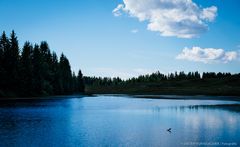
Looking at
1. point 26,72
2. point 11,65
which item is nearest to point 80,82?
point 26,72

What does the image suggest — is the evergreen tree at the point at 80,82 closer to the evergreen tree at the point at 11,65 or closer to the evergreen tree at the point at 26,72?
the evergreen tree at the point at 26,72

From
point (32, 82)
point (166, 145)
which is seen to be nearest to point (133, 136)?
point (166, 145)

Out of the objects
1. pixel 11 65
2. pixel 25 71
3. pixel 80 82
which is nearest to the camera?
pixel 11 65

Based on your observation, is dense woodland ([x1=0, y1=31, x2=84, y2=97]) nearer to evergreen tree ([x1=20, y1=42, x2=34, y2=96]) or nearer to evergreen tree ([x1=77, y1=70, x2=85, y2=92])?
evergreen tree ([x1=20, y1=42, x2=34, y2=96])

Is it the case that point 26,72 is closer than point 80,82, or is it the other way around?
point 26,72

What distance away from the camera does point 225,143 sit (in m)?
23.5

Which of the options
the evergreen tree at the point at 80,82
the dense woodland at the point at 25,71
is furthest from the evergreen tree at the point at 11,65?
the evergreen tree at the point at 80,82

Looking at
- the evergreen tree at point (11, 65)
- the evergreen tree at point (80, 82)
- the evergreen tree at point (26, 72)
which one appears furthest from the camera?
the evergreen tree at point (80, 82)

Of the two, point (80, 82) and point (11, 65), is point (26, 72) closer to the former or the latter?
point (11, 65)

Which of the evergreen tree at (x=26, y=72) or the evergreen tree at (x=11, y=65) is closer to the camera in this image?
the evergreen tree at (x=11, y=65)

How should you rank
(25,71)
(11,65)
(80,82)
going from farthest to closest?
(80,82)
(25,71)
(11,65)

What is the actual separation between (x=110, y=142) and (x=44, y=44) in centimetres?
11504

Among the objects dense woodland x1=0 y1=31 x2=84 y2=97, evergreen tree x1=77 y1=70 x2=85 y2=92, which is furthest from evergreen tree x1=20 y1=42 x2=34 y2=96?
evergreen tree x1=77 y1=70 x2=85 y2=92

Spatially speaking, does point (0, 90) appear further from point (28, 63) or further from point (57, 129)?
point (57, 129)
